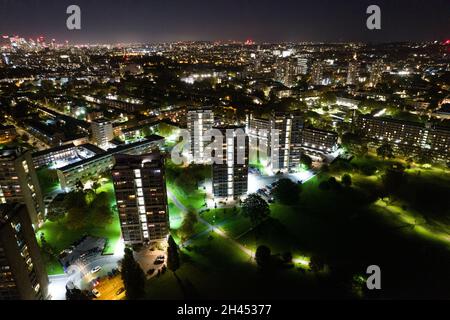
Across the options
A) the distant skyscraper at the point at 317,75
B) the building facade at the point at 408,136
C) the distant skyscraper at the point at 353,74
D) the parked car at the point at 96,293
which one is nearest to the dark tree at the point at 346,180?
the building facade at the point at 408,136

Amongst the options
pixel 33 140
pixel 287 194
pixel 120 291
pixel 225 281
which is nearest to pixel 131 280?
pixel 120 291

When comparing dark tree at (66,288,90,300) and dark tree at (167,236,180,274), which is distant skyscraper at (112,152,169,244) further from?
dark tree at (66,288,90,300)

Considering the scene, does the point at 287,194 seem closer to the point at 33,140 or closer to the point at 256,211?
the point at 256,211

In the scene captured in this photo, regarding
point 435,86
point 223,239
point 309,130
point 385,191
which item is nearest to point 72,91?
point 309,130

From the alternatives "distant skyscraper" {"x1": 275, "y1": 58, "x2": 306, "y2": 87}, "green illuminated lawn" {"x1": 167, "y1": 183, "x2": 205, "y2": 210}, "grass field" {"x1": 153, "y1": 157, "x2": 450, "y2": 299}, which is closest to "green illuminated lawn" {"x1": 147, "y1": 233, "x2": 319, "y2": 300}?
"grass field" {"x1": 153, "y1": 157, "x2": 450, "y2": 299}

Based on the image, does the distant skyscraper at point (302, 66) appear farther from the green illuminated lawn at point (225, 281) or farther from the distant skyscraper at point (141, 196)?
the green illuminated lawn at point (225, 281)

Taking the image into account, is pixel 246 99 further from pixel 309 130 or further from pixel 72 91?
pixel 72 91
